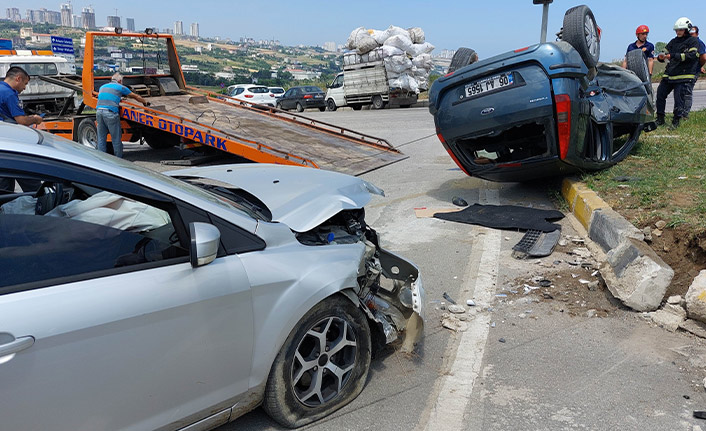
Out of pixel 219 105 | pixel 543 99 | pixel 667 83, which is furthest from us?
pixel 219 105

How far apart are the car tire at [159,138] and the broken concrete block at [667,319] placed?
33.6ft

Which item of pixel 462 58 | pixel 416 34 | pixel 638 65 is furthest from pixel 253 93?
pixel 462 58

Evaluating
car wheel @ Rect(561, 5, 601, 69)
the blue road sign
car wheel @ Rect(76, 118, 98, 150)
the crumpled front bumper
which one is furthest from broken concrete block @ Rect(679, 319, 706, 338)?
the blue road sign

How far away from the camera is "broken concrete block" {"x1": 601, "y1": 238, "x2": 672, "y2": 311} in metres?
4.22

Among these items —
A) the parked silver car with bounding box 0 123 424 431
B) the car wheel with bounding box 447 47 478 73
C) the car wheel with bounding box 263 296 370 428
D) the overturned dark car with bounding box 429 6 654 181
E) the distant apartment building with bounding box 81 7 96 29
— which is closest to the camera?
the parked silver car with bounding box 0 123 424 431

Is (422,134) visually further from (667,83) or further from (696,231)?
(696,231)

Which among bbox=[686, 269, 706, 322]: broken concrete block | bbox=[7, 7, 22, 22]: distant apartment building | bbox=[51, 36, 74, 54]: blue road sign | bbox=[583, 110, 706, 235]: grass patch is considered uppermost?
bbox=[7, 7, 22, 22]: distant apartment building

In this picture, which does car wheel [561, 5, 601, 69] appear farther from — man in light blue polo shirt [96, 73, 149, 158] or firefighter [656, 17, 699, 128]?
man in light blue polo shirt [96, 73, 149, 158]

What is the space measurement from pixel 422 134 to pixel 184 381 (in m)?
14.2

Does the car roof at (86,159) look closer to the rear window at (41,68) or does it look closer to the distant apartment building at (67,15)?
the rear window at (41,68)

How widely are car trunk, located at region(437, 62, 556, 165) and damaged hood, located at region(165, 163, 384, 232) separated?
138 inches

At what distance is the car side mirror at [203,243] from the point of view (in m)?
2.45

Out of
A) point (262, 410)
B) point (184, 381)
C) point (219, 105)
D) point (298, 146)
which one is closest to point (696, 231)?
point (262, 410)

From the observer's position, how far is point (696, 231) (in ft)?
16.2
